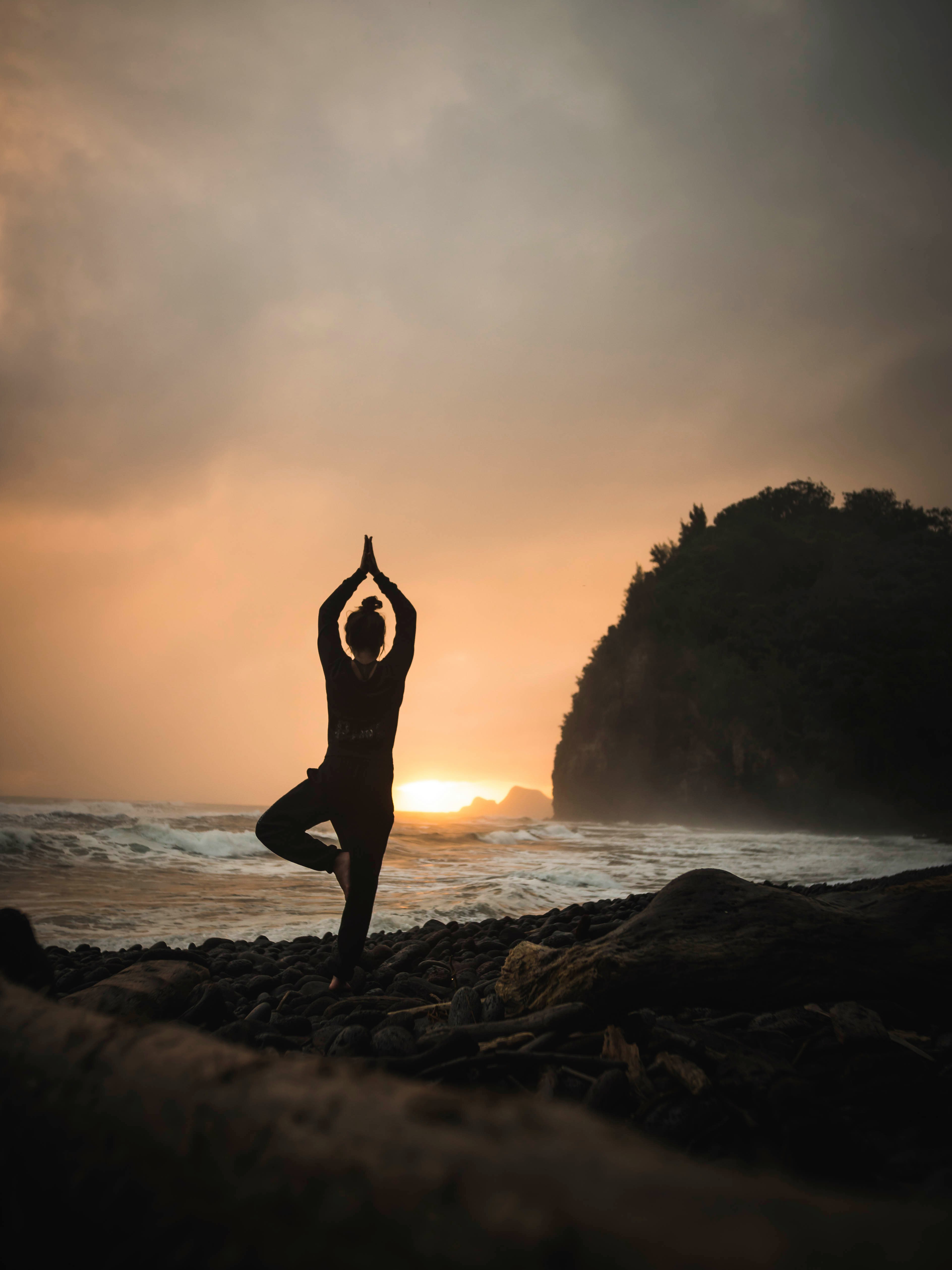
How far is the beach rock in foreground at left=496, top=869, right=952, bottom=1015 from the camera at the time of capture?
248 centimetres

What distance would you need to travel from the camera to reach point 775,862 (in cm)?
1562

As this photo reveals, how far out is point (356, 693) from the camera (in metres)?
4.14

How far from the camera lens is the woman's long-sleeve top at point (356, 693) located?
4.13 meters

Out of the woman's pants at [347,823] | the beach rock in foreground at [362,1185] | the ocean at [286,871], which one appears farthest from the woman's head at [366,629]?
the ocean at [286,871]

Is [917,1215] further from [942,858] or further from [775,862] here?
[942,858]

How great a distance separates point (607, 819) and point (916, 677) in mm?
22090

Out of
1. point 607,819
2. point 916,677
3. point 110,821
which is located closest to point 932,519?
point 916,677

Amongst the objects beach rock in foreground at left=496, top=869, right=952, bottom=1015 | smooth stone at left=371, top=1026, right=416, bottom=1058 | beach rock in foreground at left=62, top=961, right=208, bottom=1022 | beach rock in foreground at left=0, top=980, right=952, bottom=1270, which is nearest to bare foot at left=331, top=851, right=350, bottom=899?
beach rock in foreground at left=62, top=961, right=208, bottom=1022

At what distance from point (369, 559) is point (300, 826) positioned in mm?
1891

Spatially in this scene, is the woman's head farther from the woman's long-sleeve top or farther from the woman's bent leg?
the woman's bent leg

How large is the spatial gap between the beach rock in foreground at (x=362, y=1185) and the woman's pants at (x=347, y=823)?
10.1 feet

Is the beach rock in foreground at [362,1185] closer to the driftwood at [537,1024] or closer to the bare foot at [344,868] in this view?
the driftwood at [537,1024]

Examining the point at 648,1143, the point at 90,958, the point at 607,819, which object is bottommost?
the point at 607,819

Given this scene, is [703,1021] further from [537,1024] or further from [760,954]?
[537,1024]
